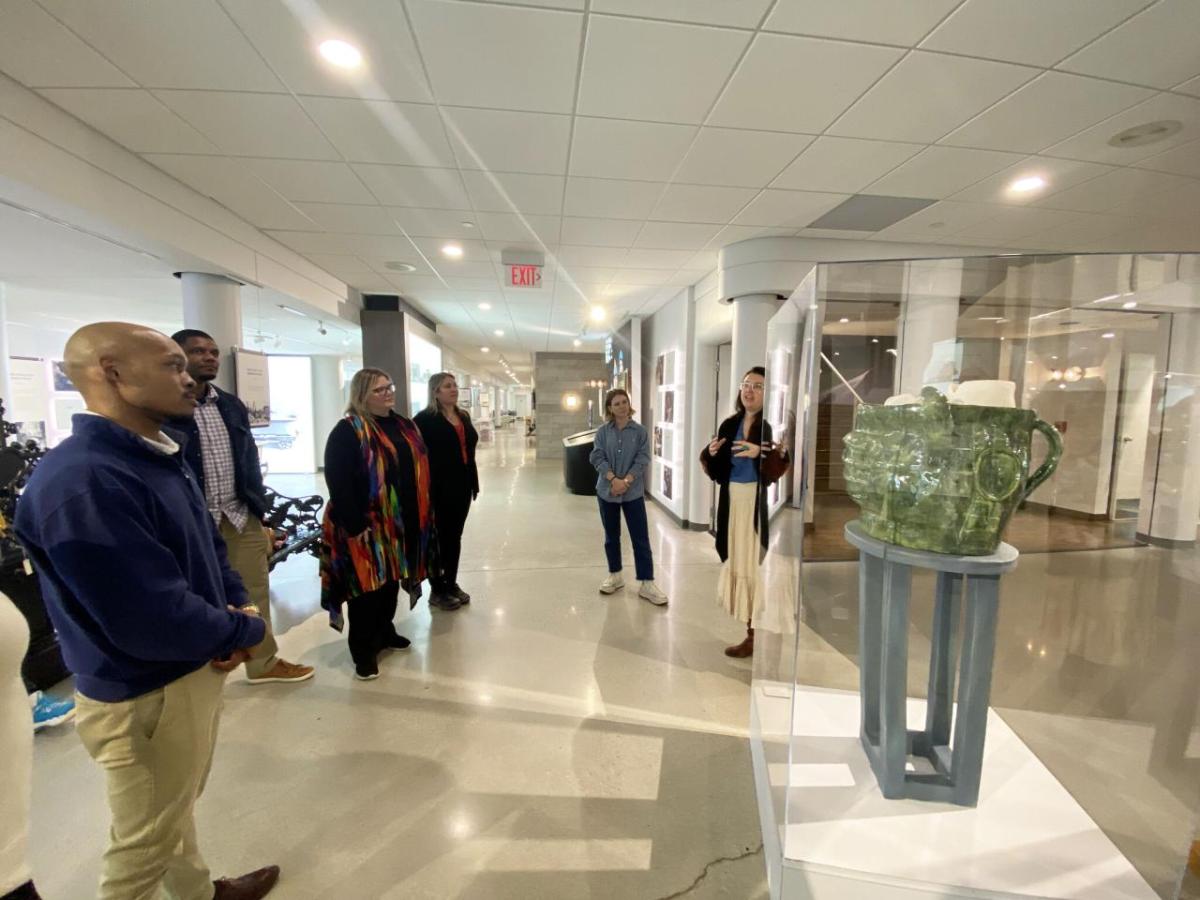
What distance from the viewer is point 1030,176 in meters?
2.90

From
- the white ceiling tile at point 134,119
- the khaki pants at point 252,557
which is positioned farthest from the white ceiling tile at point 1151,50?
the khaki pants at point 252,557

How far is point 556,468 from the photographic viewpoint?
450 inches

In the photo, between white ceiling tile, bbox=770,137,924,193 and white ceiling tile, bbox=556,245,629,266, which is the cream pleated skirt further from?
white ceiling tile, bbox=556,245,629,266

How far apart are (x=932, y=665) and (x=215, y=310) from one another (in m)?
5.11

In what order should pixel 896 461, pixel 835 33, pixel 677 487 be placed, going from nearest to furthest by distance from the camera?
pixel 896 461 < pixel 835 33 < pixel 677 487

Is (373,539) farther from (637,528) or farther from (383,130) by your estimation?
(383,130)

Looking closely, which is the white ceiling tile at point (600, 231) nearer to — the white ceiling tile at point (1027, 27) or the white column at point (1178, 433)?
the white ceiling tile at point (1027, 27)

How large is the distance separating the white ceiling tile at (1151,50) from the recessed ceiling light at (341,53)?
114 inches

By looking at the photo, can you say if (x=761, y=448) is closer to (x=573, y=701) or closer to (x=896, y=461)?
(x=896, y=461)

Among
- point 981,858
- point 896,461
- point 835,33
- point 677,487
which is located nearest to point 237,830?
point 981,858

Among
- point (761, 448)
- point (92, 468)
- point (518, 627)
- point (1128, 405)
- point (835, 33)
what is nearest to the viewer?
point (92, 468)

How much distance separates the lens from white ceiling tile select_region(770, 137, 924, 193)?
2576mm

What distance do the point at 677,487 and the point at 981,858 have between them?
15.9 ft

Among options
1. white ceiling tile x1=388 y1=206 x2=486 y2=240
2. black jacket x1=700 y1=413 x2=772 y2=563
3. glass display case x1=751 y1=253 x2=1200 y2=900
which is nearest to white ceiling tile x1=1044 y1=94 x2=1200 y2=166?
glass display case x1=751 y1=253 x2=1200 y2=900
